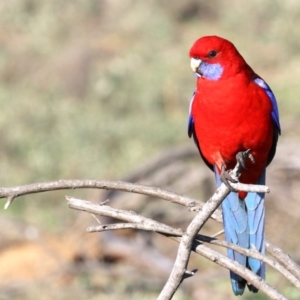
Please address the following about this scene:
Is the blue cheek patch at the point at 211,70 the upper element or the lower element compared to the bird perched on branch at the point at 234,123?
upper

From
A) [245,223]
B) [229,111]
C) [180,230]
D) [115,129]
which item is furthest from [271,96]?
[115,129]

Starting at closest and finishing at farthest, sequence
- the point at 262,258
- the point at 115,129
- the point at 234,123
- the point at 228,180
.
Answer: the point at 262,258 < the point at 228,180 < the point at 234,123 < the point at 115,129

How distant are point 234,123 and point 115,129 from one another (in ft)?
21.9

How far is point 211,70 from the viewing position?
9.53 feet

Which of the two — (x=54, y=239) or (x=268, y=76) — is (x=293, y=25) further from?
(x=54, y=239)

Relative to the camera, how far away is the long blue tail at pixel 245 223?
8.97 ft

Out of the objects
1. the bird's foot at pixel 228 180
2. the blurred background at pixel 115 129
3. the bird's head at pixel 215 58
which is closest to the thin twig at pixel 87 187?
the bird's foot at pixel 228 180

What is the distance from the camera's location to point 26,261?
614 cm

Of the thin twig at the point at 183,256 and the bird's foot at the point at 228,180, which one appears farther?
the bird's foot at the point at 228,180

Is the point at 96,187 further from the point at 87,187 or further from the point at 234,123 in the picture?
the point at 234,123

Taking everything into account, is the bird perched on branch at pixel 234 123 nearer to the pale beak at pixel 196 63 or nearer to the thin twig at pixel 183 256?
the pale beak at pixel 196 63

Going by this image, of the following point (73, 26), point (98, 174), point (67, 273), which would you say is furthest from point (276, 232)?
point (73, 26)

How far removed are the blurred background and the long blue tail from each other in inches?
84.1

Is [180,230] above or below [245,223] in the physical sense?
below
